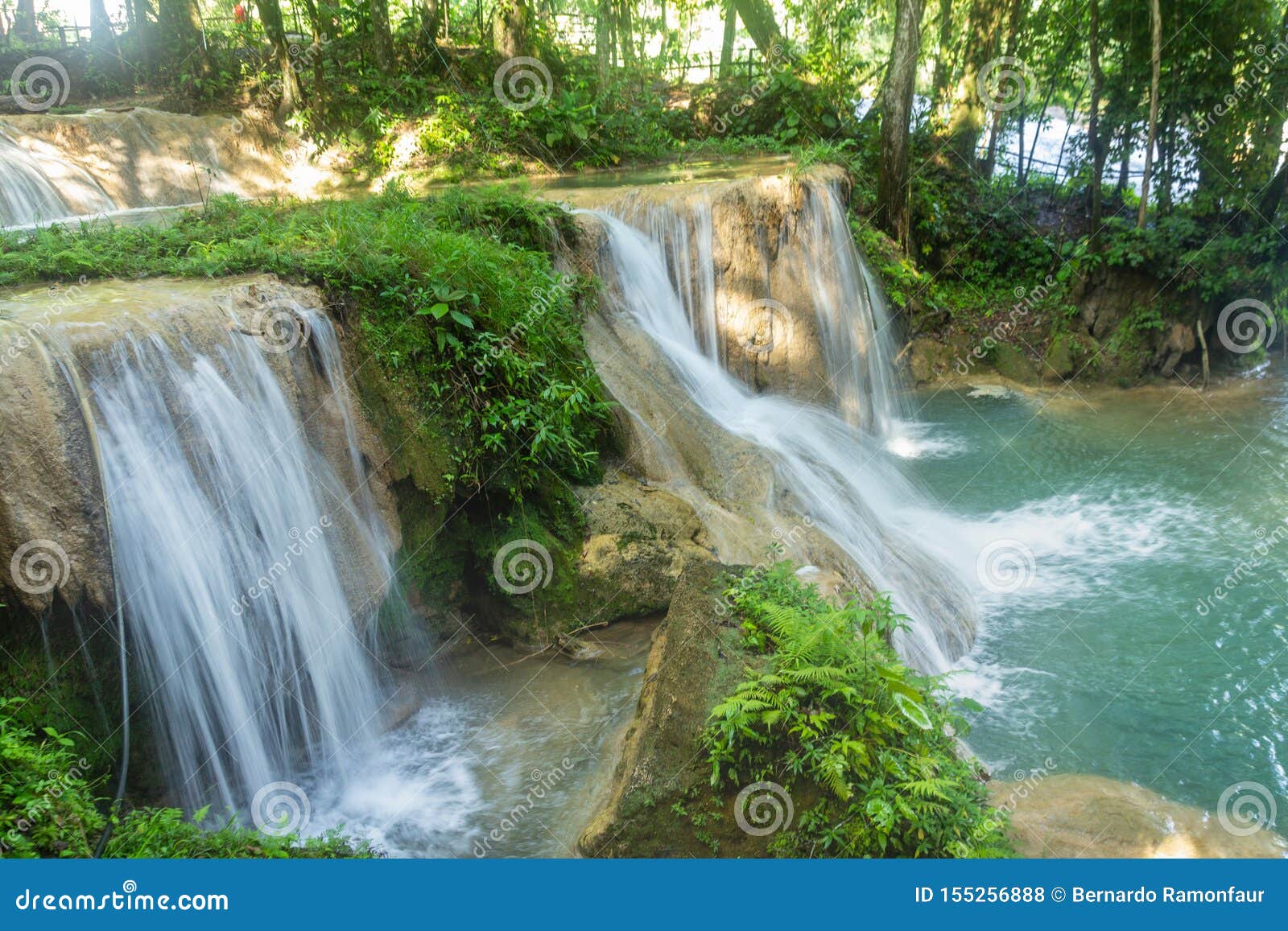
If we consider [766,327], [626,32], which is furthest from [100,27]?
[766,327]

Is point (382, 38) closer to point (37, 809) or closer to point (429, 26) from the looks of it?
point (429, 26)

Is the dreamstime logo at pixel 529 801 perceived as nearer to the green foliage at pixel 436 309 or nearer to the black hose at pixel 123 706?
the black hose at pixel 123 706

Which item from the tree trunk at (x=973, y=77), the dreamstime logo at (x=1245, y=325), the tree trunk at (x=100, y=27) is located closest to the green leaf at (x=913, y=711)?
the dreamstime logo at (x=1245, y=325)

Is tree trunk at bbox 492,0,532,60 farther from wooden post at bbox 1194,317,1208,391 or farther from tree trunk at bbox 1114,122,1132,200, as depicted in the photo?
wooden post at bbox 1194,317,1208,391

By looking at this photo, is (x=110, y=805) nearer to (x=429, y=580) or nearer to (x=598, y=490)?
(x=429, y=580)

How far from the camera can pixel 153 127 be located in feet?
41.8

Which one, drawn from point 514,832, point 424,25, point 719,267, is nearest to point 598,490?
point 514,832

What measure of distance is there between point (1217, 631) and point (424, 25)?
16607mm

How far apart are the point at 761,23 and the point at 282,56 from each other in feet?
35.1

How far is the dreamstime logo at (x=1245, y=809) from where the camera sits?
555 centimetres

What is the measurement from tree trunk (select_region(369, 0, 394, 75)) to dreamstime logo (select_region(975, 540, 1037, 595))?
13.2 m

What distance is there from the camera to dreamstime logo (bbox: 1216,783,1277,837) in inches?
218

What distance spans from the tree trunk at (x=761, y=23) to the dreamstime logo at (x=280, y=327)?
631 inches

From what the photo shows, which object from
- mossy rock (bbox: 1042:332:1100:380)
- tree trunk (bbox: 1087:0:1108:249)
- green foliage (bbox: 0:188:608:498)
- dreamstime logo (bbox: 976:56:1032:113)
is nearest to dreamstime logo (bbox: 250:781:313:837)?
green foliage (bbox: 0:188:608:498)
